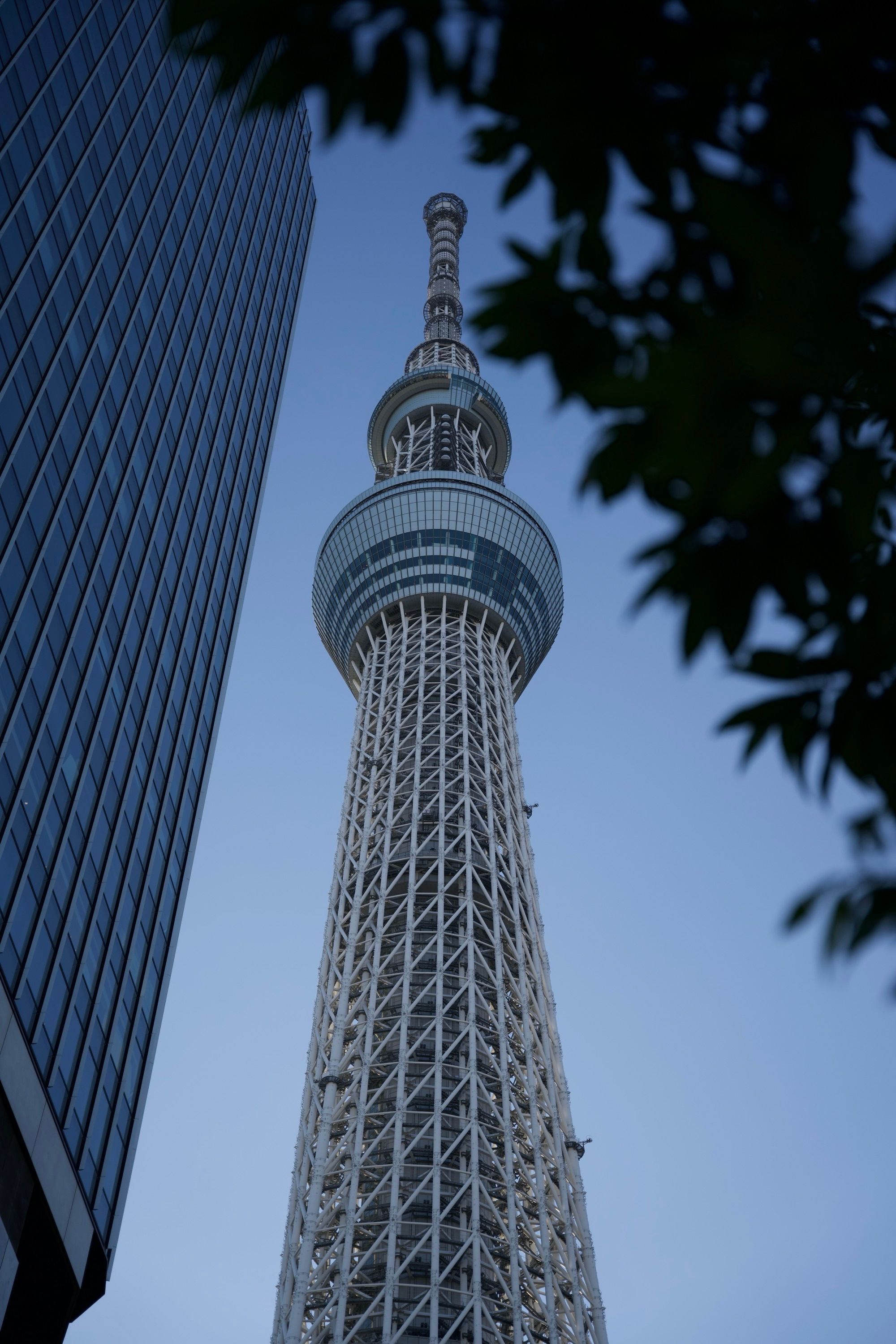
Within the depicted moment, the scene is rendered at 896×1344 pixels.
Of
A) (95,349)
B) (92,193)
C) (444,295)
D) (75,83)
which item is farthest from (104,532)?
(444,295)

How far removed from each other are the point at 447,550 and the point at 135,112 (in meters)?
41.9

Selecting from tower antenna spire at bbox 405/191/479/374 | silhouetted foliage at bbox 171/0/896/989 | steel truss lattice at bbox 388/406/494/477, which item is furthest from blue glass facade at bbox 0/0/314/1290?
tower antenna spire at bbox 405/191/479/374

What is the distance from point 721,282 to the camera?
14.9ft

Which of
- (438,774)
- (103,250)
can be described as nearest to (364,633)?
(438,774)

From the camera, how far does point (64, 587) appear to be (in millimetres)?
42344

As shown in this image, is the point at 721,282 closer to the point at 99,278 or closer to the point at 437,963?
the point at 99,278

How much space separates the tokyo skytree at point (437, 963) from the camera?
57406 millimetres

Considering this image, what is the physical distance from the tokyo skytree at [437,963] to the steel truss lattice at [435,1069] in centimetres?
14

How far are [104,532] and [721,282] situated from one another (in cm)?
4470

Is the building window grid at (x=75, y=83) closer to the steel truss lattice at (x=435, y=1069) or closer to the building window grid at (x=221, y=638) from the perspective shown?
the building window grid at (x=221, y=638)

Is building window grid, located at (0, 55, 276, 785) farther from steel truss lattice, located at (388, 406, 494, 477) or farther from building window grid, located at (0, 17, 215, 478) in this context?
steel truss lattice, located at (388, 406, 494, 477)

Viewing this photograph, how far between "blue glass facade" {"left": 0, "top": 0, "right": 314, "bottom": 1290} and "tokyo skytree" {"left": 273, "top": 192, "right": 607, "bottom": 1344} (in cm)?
1804

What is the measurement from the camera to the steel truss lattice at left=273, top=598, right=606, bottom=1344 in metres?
56.8

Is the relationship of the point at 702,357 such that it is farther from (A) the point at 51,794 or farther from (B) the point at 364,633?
(B) the point at 364,633
